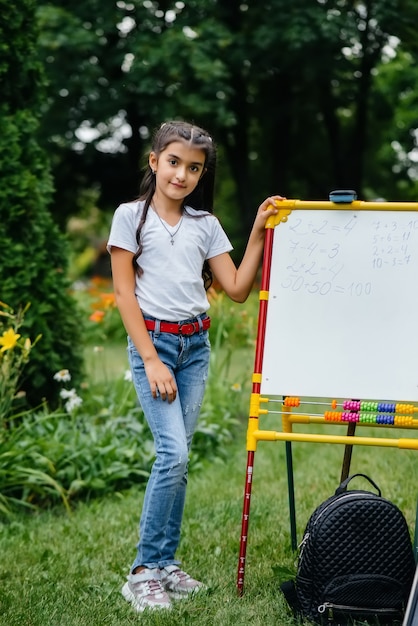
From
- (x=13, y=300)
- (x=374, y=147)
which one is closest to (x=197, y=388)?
(x=13, y=300)

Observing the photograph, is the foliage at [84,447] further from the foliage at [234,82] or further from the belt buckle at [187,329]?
the foliage at [234,82]

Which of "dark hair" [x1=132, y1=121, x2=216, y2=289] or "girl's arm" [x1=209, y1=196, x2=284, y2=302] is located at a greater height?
"dark hair" [x1=132, y1=121, x2=216, y2=289]

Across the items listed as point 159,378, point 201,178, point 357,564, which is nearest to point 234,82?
point 201,178

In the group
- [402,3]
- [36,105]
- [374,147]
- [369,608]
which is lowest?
[369,608]

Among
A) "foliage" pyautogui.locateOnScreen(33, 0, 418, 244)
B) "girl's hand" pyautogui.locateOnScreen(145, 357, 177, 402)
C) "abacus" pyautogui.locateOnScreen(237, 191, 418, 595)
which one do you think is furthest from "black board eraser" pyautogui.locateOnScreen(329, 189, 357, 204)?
"foliage" pyautogui.locateOnScreen(33, 0, 418, 244)

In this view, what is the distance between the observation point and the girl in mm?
3184

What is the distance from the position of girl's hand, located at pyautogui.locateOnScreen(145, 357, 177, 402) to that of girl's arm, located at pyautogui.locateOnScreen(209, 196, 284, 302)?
454 millimetres

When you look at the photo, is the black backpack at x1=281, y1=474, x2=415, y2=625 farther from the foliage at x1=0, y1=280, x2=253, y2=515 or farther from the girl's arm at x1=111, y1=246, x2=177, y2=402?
the foliage at x1=0, y1=280, x2=253, y2=515

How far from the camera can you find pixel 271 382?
3250 millimetres

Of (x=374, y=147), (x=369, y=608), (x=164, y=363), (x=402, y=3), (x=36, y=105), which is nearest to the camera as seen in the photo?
(x=369, y=608)

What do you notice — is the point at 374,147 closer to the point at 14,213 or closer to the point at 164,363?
the point at 14,213

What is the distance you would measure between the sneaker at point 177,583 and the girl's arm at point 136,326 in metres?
0.74

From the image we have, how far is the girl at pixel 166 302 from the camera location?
3.18m

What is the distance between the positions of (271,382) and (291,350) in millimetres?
145
